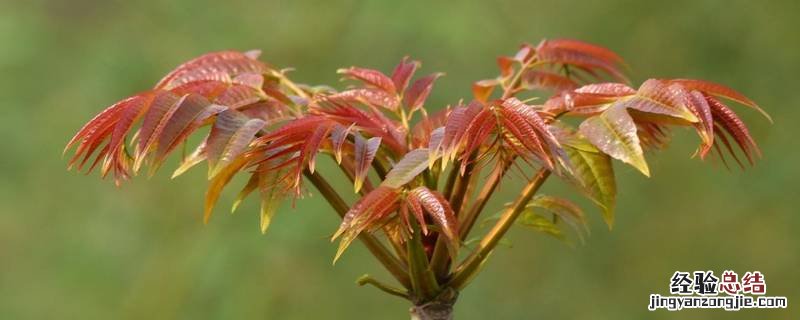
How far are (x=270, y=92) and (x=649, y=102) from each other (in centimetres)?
40

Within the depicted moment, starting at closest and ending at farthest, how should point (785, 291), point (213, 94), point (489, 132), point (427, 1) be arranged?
point (489, 132) < point (213, 94) < point (785, 291) < point (427, 1)

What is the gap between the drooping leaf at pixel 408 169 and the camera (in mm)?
823

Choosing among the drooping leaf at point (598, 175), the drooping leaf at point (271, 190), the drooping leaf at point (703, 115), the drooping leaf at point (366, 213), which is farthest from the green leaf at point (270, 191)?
the drooping leaf at point (703, 115)

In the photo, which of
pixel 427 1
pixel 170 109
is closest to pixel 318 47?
pixel 427 1

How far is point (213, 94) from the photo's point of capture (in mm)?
958

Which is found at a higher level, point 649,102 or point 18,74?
point 18,74

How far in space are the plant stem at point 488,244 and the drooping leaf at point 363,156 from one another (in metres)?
0.16

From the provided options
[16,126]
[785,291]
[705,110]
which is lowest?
[785,291]

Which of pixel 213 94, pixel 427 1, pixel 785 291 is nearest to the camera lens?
pixel 213 94

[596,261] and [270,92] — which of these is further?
[596,261]

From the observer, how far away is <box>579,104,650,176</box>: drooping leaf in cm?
81

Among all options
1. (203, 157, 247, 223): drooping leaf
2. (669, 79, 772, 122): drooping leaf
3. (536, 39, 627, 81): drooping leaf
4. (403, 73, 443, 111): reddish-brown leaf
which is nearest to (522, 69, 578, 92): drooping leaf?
(536, 39, 627, 81): drooping leaf

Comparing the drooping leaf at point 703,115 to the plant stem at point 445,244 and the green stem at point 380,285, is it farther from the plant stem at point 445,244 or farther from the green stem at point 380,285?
the green stem at point 380,285

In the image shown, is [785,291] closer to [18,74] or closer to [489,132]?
[489,132]
